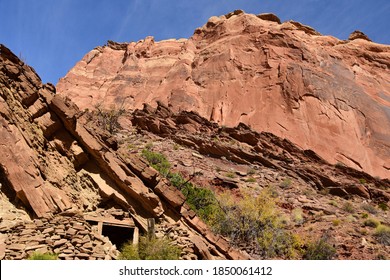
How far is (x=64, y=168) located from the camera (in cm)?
1593

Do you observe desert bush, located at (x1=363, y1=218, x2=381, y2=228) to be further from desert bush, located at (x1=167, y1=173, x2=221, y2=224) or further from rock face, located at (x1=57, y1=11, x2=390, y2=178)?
rock face, located at (x1=57, y1=11, x2=390, y2=178)

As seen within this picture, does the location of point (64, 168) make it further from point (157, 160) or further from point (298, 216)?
point (157, 160)

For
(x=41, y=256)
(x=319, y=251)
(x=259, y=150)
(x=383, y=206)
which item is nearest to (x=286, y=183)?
(x=259, y=150)

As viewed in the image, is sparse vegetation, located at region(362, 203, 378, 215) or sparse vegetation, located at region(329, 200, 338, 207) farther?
sparse vegetation, located at region(362, 203, 378, 215)

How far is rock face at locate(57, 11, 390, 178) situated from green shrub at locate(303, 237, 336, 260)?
22.4 metres

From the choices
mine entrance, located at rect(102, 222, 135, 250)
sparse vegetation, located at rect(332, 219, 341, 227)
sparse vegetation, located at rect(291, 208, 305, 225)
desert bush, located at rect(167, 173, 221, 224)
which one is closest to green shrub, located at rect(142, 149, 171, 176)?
desert bush, located at rect(167, 173, 221, 224)

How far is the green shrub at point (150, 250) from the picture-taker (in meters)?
14.0

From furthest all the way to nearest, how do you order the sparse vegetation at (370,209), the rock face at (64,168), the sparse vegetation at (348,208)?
the sparse vegetation at (370,209) → the sparse vegetation at (348,208) → the rock face at (64,168)

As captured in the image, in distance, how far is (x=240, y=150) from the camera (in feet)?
125

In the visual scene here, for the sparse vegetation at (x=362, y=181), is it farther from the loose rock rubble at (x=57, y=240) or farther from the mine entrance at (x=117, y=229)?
the loose rock rubble at (x=57, y=240)

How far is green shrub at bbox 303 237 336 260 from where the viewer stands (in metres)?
21.2

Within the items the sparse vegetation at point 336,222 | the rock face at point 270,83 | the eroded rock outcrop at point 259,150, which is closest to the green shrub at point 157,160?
the eroded rock outcrop at point 259,150

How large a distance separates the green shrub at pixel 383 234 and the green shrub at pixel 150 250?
1304 centimetres

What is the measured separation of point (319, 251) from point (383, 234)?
4736 mm
